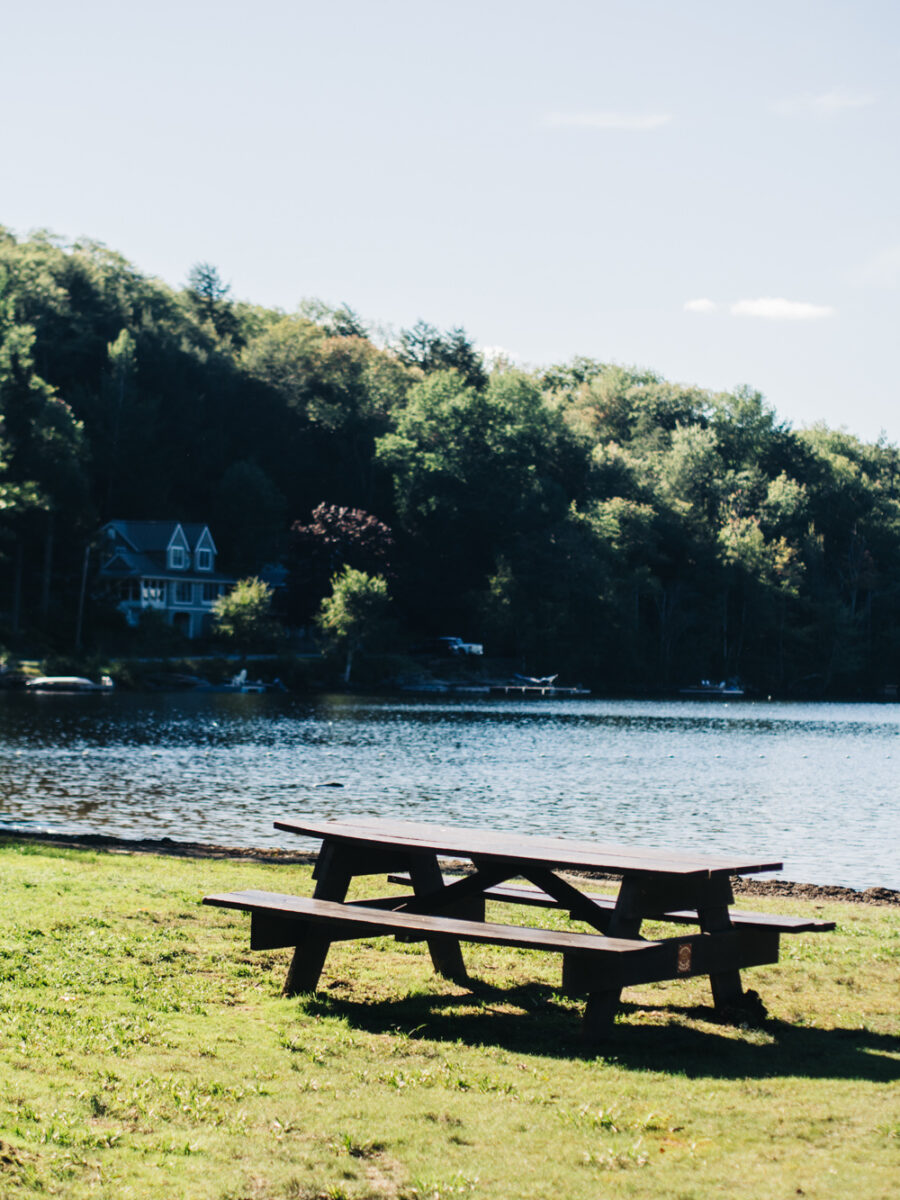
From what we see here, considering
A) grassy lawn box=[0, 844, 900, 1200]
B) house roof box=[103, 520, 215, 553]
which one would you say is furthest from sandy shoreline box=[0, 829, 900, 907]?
house roof box=[103, 520, 215, 553]

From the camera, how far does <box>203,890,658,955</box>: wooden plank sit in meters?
7.16

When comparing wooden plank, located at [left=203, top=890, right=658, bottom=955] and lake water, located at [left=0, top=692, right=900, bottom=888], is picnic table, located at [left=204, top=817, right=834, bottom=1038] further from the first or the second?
lake water, located at [left=0, top=692, right=900, bottom=888]

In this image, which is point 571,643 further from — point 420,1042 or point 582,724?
point 420,1042

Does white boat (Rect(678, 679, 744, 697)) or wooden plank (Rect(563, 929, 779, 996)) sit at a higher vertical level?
wooden plank (Rect(563, 929, 779, 996))

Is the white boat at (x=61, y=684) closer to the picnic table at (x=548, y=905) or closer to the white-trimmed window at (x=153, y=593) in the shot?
the white-trimmed window at (x=153, y=593)

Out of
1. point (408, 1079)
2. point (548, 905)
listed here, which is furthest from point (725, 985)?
point (408, 1079)

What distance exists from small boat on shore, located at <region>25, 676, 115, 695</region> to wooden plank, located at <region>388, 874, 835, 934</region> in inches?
2552

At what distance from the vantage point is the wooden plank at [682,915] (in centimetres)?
780

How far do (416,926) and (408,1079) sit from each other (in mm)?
1322

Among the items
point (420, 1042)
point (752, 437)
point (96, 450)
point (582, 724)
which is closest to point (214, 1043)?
point (420, 1042)

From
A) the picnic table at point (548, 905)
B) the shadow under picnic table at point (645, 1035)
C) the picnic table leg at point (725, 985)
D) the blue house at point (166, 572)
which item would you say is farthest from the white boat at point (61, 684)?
the picnic table leg at point (725, 985)

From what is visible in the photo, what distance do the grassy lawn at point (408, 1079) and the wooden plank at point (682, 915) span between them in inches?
23.1

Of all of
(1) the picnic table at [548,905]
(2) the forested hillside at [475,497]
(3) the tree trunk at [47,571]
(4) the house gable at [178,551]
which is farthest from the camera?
(2) the forested hillside at [475,497]

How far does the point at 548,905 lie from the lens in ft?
28.2
